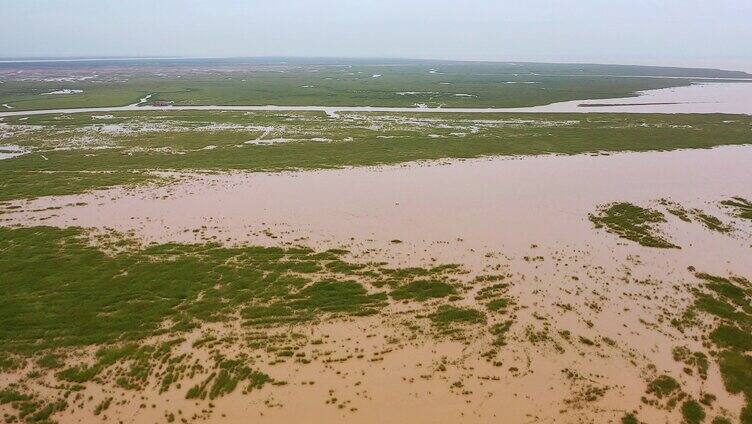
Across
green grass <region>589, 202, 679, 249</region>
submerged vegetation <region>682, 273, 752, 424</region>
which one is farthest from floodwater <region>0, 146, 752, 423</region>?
green grass <region>589, 202, 679, 249</region>

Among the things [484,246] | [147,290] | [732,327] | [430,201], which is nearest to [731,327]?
[732,327]

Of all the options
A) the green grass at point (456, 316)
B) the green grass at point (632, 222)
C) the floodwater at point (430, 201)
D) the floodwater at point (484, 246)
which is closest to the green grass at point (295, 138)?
the floodwater at point (484, 246)

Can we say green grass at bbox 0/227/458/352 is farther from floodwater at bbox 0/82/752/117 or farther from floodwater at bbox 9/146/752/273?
floodwater at bbox 0/82/752/117

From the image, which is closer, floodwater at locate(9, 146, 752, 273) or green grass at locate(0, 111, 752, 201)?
floodwater at locate(9, 146, 752, 273)

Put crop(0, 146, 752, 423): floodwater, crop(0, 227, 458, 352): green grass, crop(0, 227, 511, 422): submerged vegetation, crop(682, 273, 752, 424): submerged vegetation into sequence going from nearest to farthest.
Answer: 1. crop(0, 146, 752, 423): floodwater
2. crop(682, 273, 752, 424): submerged vegetation
3. crop(0, 227, 511, 422): submerged vegetation
4. crop(0, 227, 458, 352): green grass

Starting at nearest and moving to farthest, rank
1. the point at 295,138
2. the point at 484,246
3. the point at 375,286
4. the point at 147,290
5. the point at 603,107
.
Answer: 1. the point at 147,290
2. the point at 375,286
3. the point at 484,246
4. the point at 295,138
5. the point at 603,107

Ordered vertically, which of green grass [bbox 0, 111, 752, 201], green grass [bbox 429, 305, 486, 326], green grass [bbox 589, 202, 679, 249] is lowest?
green grass [bbox 429, 305, 486, 326]

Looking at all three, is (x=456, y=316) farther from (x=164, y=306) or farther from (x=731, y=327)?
(x=164, y=306)

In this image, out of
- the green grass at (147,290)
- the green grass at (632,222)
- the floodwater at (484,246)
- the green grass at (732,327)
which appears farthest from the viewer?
the green grass at (632,222)

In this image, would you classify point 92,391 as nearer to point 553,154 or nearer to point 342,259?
point 342,259

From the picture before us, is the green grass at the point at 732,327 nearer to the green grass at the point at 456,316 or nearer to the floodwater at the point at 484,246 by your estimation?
the floodwater at the point at 484,246
